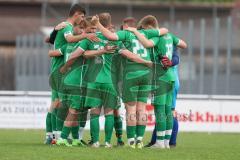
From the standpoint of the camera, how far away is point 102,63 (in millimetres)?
16188

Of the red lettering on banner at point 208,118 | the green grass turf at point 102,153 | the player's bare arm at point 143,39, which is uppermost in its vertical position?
the player's bare arm at point 143,39

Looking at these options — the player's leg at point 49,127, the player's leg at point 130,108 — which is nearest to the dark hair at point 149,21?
the player's leg at point 130,108

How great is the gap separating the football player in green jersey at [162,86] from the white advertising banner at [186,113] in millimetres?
9755

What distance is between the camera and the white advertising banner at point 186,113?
2714 cm

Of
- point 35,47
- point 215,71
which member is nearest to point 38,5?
point 35,47

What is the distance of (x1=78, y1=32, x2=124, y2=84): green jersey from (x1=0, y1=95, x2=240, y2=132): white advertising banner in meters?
10.3

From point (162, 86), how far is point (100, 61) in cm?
131

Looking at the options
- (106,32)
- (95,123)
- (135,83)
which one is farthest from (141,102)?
(106,32)

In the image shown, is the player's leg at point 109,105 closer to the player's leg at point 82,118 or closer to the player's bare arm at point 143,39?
the player's leg at point 82,118

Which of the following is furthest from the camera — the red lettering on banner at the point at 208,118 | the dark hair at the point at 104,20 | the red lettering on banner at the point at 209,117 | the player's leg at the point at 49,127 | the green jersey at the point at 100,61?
the red lettering on banner at the point at 209,117

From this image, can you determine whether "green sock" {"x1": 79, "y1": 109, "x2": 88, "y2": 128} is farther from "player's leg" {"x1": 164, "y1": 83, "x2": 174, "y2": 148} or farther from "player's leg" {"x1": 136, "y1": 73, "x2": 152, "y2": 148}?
"player's leg" {"x1": 164, "y1": 83, "x2": 174, "y2": 148}

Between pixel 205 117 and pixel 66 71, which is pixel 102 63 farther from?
pixel 205 117

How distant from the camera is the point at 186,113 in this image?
27.0 m

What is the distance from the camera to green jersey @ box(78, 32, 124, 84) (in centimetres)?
1608
